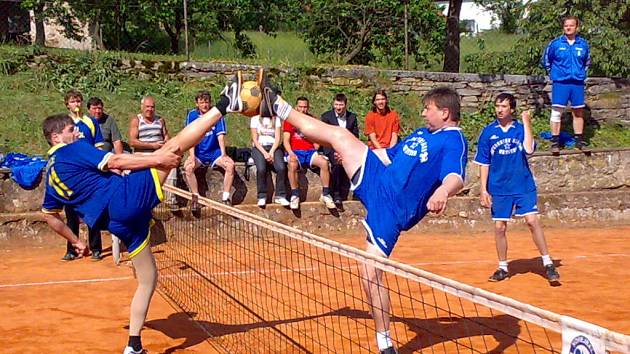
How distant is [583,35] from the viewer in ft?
65.6

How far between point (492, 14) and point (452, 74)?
8.04 metres

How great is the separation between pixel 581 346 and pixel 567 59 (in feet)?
41.0

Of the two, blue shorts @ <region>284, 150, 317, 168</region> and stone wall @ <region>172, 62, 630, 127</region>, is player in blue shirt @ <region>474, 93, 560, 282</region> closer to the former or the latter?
blue shorts @ <region>284, 150, 317, 168</region>

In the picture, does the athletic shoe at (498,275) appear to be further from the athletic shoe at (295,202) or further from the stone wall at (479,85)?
the stone wall at (479,85)

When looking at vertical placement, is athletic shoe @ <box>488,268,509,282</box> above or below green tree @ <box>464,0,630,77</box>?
below

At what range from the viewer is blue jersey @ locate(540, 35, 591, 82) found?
50.6 ft

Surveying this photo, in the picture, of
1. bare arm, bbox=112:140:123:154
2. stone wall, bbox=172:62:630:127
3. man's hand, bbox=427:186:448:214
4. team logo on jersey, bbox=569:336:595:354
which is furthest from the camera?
stone wall, bbox=172:62:630:127

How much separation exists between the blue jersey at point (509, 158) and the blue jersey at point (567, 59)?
548 centimetres

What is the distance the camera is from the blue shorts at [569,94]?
1576cm

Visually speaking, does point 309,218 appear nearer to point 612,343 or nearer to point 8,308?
point 8,308

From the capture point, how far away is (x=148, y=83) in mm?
17734

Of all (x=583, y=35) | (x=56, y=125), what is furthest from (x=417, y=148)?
(x=583, y=35)

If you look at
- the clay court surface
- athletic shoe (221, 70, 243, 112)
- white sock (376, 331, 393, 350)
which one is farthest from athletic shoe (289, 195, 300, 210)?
white sock (376, 331, 393, 350)

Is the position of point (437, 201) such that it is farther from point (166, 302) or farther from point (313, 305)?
point (166, 302)
